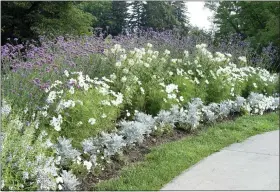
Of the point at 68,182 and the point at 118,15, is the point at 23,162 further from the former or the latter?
the point at 118,15

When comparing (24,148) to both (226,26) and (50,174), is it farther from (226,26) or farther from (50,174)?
(226,26)

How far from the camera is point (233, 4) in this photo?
71.1 ft

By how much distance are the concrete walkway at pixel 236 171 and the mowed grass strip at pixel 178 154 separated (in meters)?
0.11

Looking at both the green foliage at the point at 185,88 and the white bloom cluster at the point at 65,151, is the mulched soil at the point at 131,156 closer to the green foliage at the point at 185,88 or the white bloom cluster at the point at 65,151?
the white bloom cluster at the point at 65,151

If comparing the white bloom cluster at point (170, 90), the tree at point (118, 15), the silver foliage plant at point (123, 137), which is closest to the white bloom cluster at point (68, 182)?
the silver foliage plant at point (123, 137)

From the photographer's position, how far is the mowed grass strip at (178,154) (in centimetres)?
386

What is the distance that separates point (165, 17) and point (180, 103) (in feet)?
61.6

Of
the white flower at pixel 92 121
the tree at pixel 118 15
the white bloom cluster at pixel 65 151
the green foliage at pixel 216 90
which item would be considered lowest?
the tree at pixel 118 15

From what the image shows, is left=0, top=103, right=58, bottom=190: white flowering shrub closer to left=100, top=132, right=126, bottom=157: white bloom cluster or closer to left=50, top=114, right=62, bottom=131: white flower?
left=50, top=114, right=62, bottom=131: white flower

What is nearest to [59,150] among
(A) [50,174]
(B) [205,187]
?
(A) [50,174]

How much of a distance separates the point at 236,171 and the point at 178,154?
27.5 inches

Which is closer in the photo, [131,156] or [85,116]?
[85,116]

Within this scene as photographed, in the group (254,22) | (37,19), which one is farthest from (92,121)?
(254,22)

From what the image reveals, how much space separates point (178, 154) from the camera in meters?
4.70
